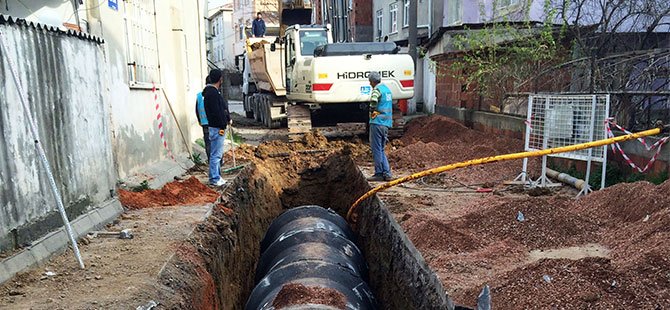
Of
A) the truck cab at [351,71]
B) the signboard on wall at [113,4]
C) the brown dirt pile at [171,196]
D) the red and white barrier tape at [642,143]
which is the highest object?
the signboard on wall at [113,4]

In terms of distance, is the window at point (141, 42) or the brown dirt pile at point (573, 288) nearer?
the brown dirt pile at point (573, 288)

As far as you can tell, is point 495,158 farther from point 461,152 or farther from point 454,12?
point 454,12

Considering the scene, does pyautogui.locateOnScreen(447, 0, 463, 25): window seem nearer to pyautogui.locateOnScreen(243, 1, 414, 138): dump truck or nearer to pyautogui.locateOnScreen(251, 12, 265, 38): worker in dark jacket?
pyautogui.locateOnScreen(243, 1, 414, 138): dump truck

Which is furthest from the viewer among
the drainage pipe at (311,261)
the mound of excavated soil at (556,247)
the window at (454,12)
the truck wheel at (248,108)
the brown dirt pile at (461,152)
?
the truck wheel at (248,108)

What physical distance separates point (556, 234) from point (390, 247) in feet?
5.86

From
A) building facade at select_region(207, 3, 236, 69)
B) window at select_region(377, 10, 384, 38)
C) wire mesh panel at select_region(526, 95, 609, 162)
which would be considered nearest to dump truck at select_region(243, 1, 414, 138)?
wire mesh panel at select_region(526, 95, 609, 162)

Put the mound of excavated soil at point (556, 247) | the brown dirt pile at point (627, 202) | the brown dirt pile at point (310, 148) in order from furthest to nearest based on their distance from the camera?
the brown dirt pile at point (310, 148) → the brown dirt pile at point (627, 202) → the mound of excavated soil at point (556, 247)

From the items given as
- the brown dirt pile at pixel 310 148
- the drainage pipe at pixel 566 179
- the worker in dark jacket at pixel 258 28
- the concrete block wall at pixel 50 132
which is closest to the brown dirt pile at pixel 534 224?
the drainage pipe at pixel 566 179

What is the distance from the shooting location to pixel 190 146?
35.7 ft

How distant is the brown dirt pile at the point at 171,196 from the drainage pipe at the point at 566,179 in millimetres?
4914

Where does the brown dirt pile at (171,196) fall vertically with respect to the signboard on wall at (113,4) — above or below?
below

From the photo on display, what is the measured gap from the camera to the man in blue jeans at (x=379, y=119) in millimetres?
8242

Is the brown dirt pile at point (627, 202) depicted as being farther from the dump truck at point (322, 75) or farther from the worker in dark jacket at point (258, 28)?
the worker in dark jacket at point (258, 28)

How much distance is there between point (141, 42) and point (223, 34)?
4944 cm
